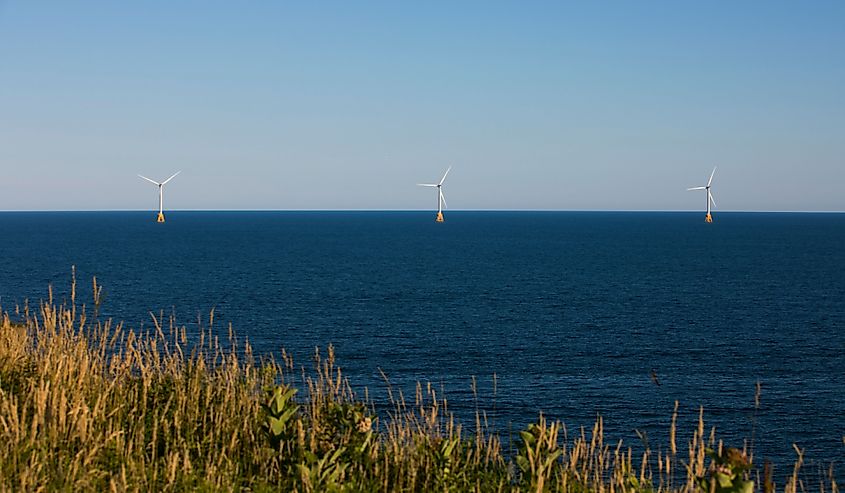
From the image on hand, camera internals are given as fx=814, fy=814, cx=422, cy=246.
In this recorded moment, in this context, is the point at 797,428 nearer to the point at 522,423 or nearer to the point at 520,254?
the point at 522,423

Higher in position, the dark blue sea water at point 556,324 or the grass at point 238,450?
the grass at point 238,450

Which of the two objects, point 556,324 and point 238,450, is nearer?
point 238,450

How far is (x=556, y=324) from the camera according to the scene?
7106 cm

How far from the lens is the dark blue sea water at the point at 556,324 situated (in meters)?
43.4

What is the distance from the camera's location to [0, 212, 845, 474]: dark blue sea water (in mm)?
43406

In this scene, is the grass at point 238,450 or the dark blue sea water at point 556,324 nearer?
the grass at point 238,450

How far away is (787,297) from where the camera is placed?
9156cm

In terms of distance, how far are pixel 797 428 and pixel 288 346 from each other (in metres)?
33.1

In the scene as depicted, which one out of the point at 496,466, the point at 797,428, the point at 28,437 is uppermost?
the point at 28,437

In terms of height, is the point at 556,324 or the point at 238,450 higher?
the point at 238,450

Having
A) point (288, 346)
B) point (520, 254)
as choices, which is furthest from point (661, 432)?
point (520, 254)

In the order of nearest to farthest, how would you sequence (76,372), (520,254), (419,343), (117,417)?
1. (117,417)
2. (76,372)
3. (419,343)
4. (520,254)

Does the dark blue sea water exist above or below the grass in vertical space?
below

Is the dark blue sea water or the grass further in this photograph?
the dark blue sea water
